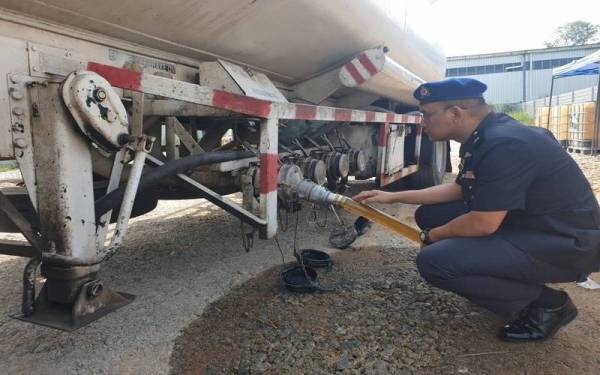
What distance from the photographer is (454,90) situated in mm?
2148

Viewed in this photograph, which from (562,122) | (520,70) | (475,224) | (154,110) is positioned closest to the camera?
(475,224)

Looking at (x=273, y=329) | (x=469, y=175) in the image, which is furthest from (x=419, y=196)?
(x=273, y=329)

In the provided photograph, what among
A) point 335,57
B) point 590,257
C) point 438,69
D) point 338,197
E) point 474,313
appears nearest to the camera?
point 590,257

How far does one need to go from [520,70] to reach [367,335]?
3352cm

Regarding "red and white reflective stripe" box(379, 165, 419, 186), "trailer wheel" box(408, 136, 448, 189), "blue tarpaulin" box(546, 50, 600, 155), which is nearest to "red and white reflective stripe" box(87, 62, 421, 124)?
"red and white reflective stripe" box(379, 165, 419, 186)

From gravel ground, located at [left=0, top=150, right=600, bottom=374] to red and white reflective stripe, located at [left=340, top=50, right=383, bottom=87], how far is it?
154 cm

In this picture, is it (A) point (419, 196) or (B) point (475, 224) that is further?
(A) point (419, 196)

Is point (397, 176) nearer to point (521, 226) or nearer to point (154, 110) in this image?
point (521, 226)

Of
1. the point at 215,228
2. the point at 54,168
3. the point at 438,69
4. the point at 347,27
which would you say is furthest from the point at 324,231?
the point at 438,69

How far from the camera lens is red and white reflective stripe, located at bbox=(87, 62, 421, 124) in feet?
5.53

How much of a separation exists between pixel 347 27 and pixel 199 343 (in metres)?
2.40

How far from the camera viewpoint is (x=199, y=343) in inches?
78.4

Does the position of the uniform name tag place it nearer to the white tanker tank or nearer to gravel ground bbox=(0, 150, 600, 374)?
gravel ground bbox=(0, 150, 600, 374)

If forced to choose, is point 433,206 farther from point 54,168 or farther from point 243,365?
point 54,168
